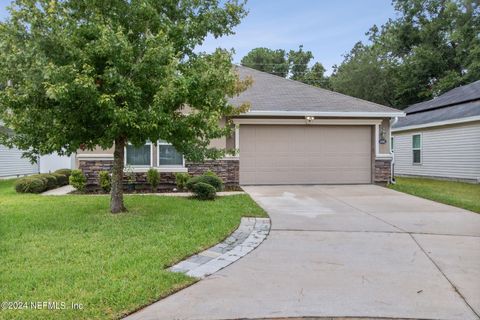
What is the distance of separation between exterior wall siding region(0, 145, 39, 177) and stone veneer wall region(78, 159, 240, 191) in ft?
24.2

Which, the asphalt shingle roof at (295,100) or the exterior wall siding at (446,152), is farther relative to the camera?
the exterior wall siding at (446,152)

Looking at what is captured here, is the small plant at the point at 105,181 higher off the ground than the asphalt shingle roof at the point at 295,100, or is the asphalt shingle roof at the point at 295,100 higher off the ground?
the asphalt shingle roof at the point at 295,100

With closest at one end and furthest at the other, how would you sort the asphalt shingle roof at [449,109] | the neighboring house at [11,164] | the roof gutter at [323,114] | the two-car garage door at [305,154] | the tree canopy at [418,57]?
1. the roof gutter at [323,114]
2. the two-car garage door at [305,154]
3. the asphalt shingle roof at [449,109]
4. the neighboring house at [11,164]
5. the tree canopy at [418,57]

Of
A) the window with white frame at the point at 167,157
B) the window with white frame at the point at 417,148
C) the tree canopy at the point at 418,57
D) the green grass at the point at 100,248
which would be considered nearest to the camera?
the green grass at the point at 100,248

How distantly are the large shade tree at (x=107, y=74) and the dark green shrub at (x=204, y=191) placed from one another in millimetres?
2013

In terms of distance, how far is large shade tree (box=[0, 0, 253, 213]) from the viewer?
620 centimetres

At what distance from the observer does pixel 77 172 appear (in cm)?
1121

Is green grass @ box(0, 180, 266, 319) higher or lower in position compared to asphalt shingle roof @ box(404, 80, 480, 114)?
lower

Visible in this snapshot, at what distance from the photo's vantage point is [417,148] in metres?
17.7

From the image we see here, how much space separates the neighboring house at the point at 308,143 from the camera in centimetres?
1265

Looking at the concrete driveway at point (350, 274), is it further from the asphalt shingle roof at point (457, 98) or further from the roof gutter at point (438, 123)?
the asphalt shingle roof at point (457, 98)

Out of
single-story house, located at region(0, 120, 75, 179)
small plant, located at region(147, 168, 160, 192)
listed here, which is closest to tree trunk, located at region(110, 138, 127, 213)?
small plant, located at region(147, 168, 160, 192)

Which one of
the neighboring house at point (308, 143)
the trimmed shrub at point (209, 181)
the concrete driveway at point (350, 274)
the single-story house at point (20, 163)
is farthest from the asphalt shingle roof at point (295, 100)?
the single-story house at point (20, 163)

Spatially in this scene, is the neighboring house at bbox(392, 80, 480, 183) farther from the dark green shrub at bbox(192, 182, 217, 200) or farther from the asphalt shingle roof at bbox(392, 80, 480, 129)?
the dark green shrub at bbox(192, 182, 217, 200)
